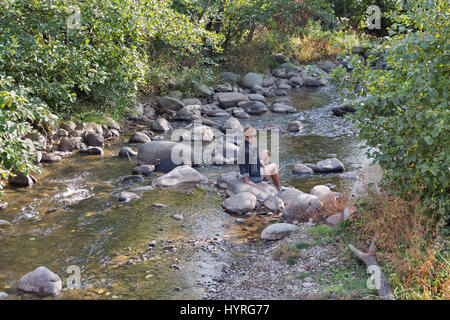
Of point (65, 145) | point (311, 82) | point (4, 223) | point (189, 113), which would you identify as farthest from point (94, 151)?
point (311, 82)

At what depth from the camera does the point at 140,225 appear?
7.61 meters

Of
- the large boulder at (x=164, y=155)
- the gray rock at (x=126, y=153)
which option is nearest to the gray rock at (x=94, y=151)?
the gray rock at (x=126, y=153)

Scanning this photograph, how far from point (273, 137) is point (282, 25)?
13405 mm

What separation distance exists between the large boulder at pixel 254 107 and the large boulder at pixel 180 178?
710 centimetres

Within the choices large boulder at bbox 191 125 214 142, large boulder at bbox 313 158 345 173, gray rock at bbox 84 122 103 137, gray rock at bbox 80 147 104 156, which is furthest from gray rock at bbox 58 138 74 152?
large boulder at bbox 313 158 345 173

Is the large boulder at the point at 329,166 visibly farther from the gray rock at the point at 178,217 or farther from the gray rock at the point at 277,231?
the gray rock at the point at 178,217

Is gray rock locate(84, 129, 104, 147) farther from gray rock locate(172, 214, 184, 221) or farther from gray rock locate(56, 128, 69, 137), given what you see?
gray rock locate(172, 214, 184, 221)

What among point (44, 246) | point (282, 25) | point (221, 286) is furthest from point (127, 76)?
point (282, 25)

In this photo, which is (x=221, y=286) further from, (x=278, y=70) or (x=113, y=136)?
(x=278, y=70)

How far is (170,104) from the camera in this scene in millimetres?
16266

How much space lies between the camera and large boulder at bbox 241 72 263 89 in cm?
2014

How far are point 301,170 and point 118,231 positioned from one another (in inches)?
178
